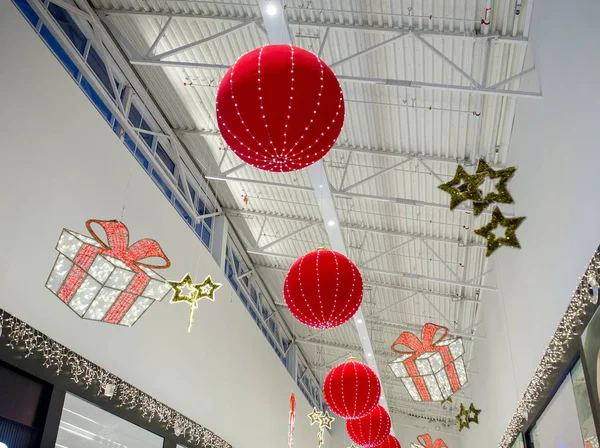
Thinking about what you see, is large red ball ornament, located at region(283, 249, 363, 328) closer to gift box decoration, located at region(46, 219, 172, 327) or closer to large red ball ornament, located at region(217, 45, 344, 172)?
gift box decoration, located at region(46, 219, 172, 327)

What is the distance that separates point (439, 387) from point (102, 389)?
6.11 metres

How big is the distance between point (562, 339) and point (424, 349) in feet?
13.6

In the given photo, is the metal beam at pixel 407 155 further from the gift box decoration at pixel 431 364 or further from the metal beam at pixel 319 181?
the gift box decoration at pixel 431 364

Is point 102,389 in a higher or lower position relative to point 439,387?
lower

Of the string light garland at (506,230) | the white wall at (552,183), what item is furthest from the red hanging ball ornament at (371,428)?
the string light garland at (506,230)

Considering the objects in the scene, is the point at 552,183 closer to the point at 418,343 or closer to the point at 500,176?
the point at 500,176

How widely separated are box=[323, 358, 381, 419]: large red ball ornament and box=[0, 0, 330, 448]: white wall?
9.49ft

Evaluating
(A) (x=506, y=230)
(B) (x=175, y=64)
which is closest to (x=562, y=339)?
(A) (x=506, y=230)

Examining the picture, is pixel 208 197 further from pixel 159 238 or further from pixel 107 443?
pixel 107 443

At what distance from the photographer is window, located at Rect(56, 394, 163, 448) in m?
6.95

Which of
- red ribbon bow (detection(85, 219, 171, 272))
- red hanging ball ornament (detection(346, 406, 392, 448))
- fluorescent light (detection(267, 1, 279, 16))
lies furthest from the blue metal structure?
red hanging ball ornament (detection(346, 406, 392, 448))

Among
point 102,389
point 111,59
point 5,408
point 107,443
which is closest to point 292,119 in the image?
point 5,408

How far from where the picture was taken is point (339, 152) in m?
10.7

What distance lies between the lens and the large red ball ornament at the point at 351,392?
786 cm
